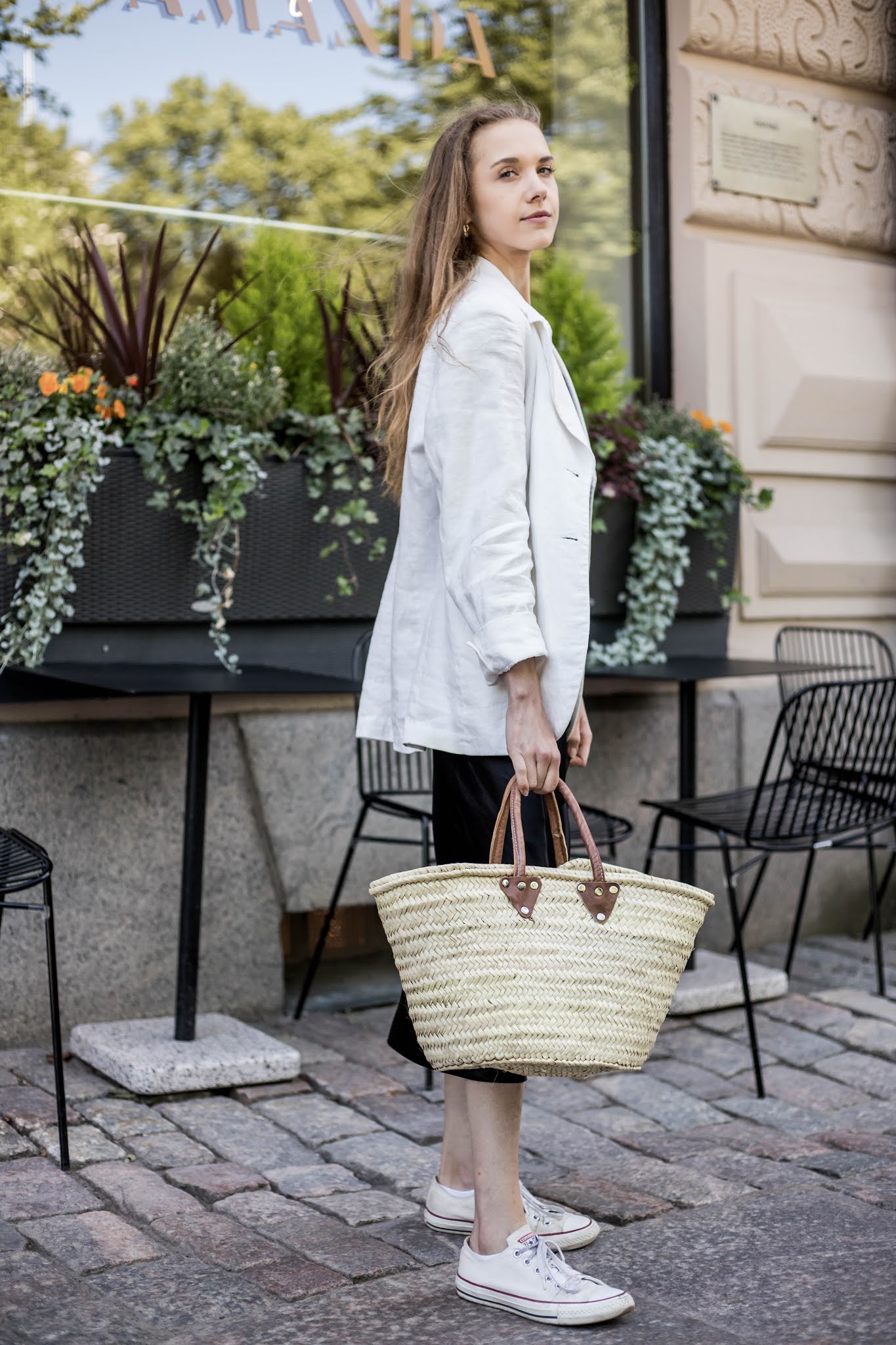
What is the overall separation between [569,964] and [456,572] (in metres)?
0.64

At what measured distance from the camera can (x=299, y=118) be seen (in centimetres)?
487

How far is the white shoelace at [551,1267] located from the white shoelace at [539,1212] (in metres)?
0.16

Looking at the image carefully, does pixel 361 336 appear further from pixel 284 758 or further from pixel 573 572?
pixel 573 572

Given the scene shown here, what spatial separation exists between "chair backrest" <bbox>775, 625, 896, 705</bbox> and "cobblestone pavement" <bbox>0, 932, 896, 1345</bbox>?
1508 mm

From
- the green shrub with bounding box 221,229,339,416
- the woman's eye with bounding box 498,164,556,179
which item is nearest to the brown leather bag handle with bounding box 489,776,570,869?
the woman's eye with bounding box 498,164,556,179

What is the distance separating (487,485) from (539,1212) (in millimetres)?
1264

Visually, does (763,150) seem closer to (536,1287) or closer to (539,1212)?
(539,1212)

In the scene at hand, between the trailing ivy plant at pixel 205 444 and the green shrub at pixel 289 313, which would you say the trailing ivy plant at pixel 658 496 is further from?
the trailing ivy plant at pixel 205 444

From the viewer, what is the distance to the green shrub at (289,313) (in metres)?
4.41

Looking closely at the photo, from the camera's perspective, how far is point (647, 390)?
526 centimetres

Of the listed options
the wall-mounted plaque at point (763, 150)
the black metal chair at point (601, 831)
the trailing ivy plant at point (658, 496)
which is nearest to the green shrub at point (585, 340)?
the trailing ivy plant at point (658, 496)

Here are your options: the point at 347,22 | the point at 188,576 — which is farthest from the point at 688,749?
the point at 347,22

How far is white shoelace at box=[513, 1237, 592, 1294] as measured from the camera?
234cm

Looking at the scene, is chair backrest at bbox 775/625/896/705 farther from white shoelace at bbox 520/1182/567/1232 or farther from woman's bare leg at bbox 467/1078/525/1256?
woman's bare leg at bbox 467/1078/525/1256
